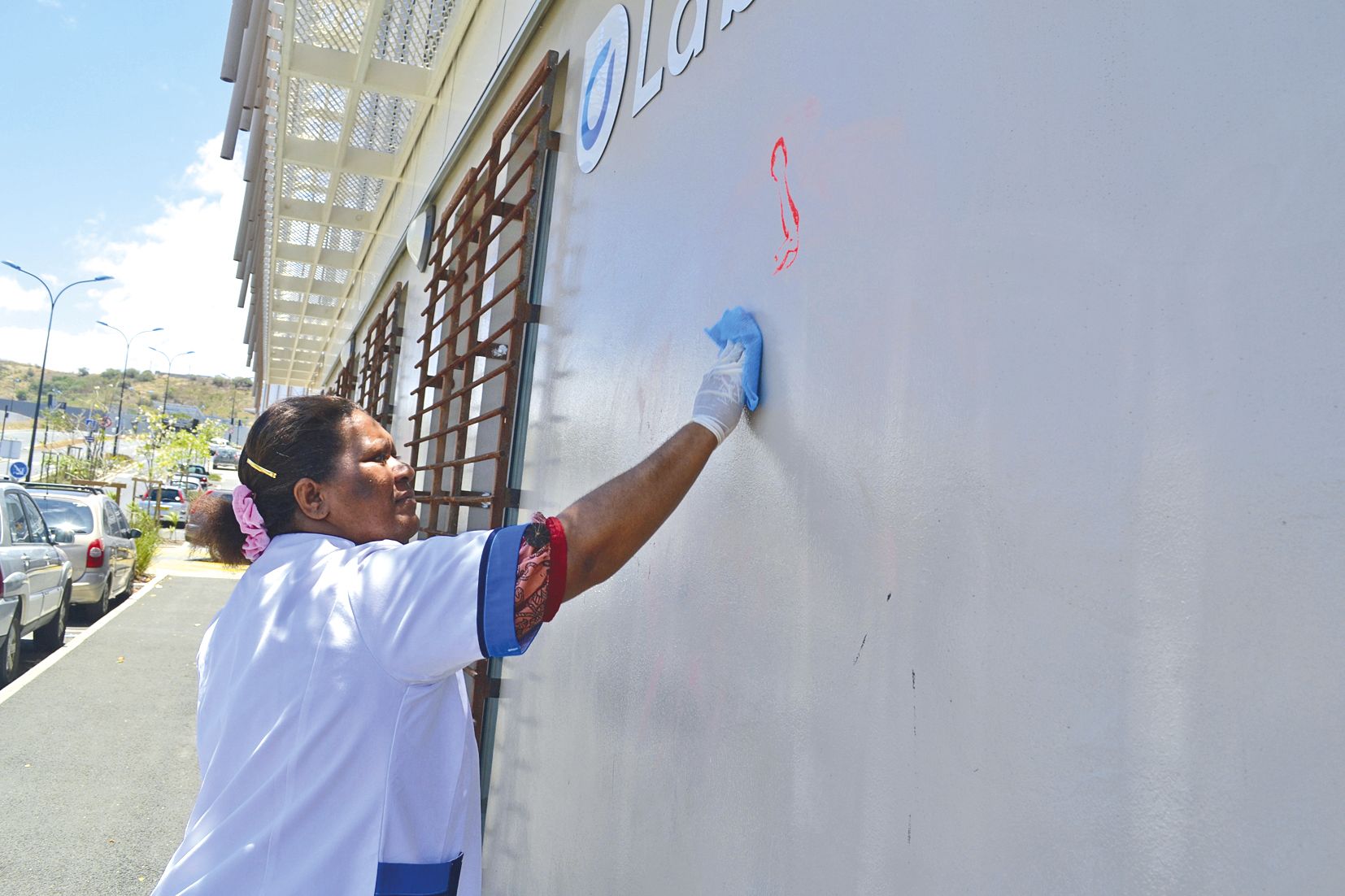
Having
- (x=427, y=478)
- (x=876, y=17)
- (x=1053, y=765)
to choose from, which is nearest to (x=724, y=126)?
(x=876, y=17)

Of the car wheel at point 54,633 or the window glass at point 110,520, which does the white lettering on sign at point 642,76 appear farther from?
the window glass at point 110,520

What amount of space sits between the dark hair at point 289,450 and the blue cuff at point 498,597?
60cm

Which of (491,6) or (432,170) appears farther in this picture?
(432,170)

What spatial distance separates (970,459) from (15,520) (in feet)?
34.1

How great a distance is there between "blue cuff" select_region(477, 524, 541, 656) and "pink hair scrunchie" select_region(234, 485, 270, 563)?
740mm

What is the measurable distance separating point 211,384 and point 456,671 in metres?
136

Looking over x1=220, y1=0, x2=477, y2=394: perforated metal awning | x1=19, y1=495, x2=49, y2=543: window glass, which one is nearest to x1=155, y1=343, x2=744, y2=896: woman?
x1=220, y1=0, x2=477, y2=394: perforated metal awning

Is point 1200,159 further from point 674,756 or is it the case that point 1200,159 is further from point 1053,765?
point 674,756

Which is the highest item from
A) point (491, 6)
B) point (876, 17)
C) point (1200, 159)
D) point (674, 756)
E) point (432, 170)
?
point (491, 6)

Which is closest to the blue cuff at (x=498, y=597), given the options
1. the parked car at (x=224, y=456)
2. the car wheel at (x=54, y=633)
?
the car wheel at (x=54, y=633)

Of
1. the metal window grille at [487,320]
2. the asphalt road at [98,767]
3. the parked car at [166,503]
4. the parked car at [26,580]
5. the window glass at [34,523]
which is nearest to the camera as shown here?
the metal window grille at [487,320]

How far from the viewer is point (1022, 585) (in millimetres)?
1110

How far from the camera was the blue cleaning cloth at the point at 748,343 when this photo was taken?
5.97ft

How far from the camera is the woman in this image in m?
1.61
